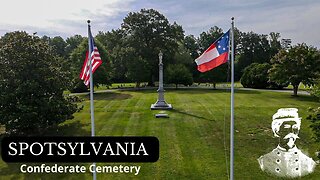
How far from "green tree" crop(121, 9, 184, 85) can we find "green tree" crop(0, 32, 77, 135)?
3605cm

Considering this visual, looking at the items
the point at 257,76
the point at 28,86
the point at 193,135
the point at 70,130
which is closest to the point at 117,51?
the point at 257,76

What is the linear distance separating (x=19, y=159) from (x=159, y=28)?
44.8m

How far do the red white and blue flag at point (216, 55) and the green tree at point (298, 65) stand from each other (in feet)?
89.2

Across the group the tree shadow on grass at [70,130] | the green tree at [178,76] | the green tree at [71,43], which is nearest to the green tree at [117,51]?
the green tree at [178,76]

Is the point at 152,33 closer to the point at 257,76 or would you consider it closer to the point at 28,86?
the point at 257,76

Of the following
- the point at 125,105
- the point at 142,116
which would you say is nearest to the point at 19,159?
the point at 142,116

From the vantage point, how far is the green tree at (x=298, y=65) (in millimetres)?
33513

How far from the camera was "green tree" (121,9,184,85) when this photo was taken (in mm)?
54469

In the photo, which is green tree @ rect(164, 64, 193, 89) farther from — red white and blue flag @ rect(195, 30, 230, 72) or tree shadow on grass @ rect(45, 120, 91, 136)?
red white and blue flag @ rect(195, 30, 230, 72)

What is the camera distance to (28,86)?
16828 millimetres

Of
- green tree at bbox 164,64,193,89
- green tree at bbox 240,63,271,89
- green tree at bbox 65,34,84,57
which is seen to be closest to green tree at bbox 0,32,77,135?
green tree at bbox 164,64,193,89

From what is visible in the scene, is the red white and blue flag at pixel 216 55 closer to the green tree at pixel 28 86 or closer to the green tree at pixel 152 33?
the green tree at pixel 28 86

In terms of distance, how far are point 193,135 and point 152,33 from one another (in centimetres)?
4007

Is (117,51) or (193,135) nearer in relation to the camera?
(193,135)
